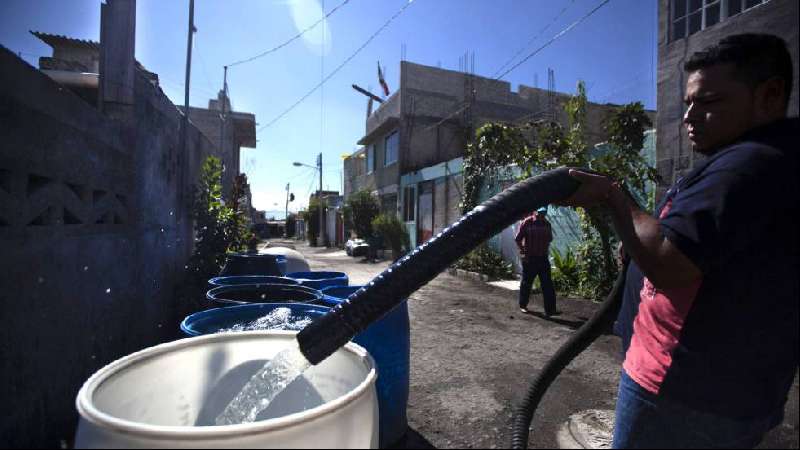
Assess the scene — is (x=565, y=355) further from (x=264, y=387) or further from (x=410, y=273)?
(x=264, y=387)

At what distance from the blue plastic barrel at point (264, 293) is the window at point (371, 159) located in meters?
17.7

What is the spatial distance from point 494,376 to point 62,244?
3.51 m

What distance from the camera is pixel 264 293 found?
339 centimetres

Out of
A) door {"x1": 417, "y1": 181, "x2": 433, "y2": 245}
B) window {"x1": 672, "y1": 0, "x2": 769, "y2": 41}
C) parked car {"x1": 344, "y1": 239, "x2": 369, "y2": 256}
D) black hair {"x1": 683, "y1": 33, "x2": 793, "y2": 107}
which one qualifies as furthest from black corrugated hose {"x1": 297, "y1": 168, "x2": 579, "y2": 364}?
parked car {"x1": 344, "y1": 239, "x2": 369, "y2": 256}

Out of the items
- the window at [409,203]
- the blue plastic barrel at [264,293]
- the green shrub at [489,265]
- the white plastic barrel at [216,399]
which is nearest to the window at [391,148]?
the window at [409,203]

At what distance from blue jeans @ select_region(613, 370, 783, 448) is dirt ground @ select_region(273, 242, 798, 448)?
61cm

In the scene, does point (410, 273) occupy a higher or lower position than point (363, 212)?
lower

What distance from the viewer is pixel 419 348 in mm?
4680

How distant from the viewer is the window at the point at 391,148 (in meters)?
17.7

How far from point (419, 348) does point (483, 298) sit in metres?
3.03

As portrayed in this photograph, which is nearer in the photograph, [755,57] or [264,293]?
[755,57]

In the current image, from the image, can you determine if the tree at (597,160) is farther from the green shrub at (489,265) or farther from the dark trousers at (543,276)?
the green shrub at (489,265)

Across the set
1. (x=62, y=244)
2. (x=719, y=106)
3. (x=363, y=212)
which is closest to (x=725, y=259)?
(x=719, y=106)

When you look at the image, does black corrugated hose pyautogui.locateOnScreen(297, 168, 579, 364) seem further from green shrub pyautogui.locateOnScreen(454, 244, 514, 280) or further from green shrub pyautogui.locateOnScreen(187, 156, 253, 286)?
green shrub pyautogui.locateOnScreen(454, 244, 514, 280)
